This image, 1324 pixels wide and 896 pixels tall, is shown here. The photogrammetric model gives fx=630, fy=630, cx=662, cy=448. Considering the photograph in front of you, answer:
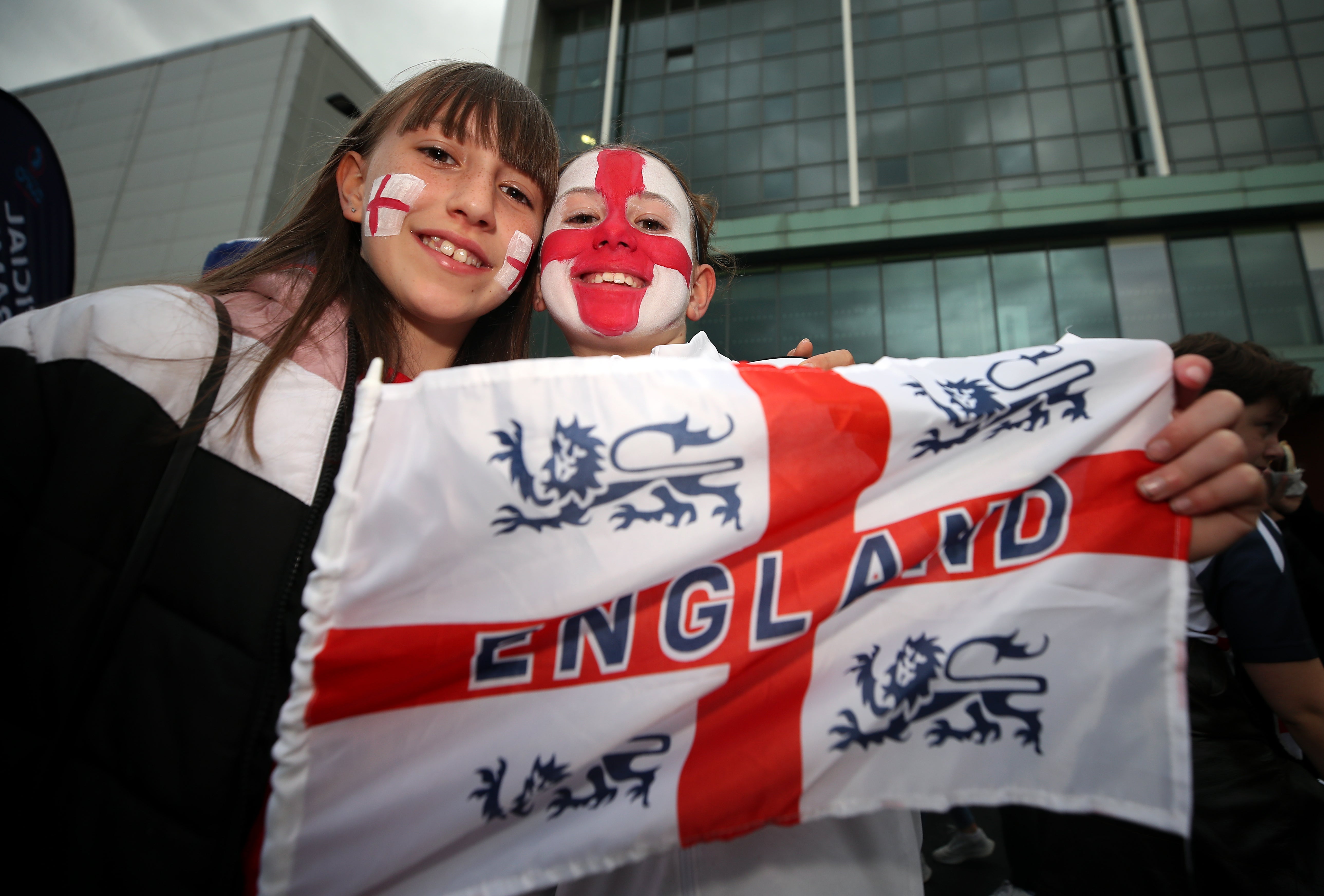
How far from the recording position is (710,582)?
1300 mm

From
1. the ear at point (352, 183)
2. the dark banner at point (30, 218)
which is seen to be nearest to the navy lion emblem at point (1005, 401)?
the ear at point (352, 183)

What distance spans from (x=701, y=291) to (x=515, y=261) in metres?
0.74

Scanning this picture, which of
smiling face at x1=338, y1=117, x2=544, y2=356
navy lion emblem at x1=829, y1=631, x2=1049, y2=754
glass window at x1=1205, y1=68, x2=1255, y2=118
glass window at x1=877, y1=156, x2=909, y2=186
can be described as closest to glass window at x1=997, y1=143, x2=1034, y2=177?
glass window at x1=877, y1=156, x2=909, y2=186

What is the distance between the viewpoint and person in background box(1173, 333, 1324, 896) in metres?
1.79

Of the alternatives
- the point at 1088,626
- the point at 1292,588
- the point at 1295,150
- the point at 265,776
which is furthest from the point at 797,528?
the point at 1295,150

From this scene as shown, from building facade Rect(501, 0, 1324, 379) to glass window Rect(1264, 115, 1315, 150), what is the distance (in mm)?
35

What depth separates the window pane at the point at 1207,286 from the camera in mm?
11961

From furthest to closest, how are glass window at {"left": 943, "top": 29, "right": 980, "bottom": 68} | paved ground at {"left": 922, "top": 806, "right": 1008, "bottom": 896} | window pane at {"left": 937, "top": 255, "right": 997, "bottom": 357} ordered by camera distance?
glass window at {"left": 943, "top": 29, "right": 980, "bottom": 68}
window pane at {"left": 937, "top": 255, "right": 997, "bottom": 357}
paved ground at {"left": 922, "top": 806, "right": 1008, "bottom": 896}

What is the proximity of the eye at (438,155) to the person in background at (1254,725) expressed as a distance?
2405 millimetres

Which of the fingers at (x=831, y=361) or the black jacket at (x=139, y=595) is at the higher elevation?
the fingers at (x=831, y=361)

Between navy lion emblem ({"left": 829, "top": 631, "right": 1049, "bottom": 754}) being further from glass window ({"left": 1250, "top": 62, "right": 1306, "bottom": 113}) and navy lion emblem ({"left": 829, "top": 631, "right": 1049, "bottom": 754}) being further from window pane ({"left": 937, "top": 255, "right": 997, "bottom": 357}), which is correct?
glass window ({"left": 1250, "top": 62, "right": 1306, "bottom": 113})

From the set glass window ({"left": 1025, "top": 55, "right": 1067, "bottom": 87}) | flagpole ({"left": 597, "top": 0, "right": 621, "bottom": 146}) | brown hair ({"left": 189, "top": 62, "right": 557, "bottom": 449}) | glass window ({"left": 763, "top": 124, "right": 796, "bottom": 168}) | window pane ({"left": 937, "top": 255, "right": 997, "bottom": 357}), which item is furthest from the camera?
flagpole ({"left": 597, "top": 0, "right": 621, "bottom": 146})

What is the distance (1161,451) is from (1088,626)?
0.41m

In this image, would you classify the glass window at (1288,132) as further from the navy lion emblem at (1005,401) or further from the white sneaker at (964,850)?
the navy lion emblem at (1005,401)
